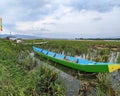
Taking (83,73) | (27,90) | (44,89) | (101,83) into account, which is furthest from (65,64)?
(27,90)

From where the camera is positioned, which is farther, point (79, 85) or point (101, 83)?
point (79, 85)

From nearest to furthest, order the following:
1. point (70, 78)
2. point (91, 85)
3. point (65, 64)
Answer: point (91, 85) → point (70, 78) → point (65, 64)

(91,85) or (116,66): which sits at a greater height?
(116,66)

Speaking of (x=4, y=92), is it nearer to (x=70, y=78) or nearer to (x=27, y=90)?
(x=27, y=90)

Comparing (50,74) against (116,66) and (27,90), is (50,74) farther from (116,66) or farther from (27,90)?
(116,66)

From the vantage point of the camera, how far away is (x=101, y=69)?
11.9m

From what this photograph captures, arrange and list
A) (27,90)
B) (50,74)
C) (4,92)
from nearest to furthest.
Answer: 1. (4,92)
2. (27,90)
3. (50,74)

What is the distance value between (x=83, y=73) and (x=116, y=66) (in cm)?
270

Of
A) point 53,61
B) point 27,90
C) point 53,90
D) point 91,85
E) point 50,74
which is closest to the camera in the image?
point 27,90

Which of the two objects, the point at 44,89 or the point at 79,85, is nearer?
the point at 44,89

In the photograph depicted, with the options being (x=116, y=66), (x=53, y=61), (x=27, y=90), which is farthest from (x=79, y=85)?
(x=53, y=61)

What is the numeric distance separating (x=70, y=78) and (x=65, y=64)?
3.30m

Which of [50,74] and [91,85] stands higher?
[50,74]

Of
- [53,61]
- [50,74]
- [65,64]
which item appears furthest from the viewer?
[53,61]
